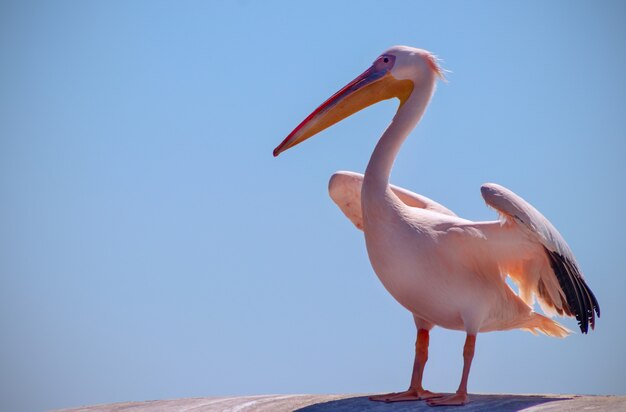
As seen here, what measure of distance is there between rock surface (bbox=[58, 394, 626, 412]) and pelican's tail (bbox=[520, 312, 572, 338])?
0.84m

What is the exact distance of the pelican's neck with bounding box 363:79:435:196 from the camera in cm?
722

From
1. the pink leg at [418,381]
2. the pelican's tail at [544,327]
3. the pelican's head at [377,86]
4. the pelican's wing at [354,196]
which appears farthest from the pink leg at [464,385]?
the pelican's head at [377,86]

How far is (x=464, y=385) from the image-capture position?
6660mm

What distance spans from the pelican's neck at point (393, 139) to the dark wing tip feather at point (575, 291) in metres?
1.42

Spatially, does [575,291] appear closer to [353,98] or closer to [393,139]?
[393,139]

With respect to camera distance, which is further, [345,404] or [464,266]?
[464,266]

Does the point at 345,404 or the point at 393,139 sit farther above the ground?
the point at 393,139

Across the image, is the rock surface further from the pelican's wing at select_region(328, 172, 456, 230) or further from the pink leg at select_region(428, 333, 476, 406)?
the pelican's wing at select_region(328, 172, 456, 230)

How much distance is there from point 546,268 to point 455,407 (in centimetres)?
132

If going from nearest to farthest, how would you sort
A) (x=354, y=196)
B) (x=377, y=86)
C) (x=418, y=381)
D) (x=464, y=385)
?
(x=464, y=385), (x=418, y=381), (x=377, y=86), (x=354, y=196)

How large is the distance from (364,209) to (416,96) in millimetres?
1179

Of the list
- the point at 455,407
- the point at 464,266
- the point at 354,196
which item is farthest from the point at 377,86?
A: the point at 455,407

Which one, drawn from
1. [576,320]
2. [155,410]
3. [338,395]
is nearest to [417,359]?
[338,395]

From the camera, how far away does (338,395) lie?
7379mm
